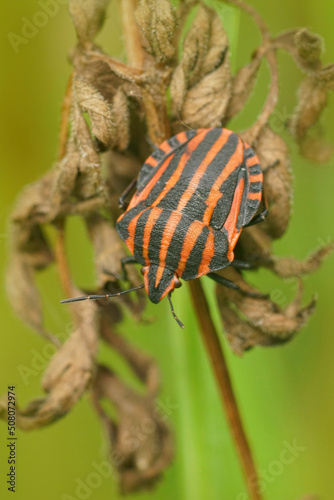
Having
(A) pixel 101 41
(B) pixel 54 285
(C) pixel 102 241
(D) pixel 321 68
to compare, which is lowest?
(B) pixel 54 285

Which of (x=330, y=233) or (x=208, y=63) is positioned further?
(x=330, y=233)

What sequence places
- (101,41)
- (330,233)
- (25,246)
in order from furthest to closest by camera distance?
(101,41)
(330,233)
(25,246)

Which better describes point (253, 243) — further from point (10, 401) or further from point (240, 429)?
point (10, 401)

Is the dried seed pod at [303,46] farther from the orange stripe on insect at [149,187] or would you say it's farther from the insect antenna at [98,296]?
the insect antenna at [98,296]

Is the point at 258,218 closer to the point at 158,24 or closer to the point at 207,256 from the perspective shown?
the point at 207,256

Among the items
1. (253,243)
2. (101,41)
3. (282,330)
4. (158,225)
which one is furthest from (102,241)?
(101,41)

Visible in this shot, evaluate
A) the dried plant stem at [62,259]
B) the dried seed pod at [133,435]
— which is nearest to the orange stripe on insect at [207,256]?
the dried plant stem at [62,259]

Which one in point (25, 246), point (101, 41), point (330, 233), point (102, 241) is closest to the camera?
point (102, 241)

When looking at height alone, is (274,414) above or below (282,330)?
below

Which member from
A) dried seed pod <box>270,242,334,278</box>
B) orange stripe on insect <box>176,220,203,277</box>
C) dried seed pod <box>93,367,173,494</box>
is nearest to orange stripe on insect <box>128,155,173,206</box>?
orange stripe on insect <box>176,220,203,277</box>

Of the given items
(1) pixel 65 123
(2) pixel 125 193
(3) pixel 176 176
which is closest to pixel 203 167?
(3) pixel 176 176
